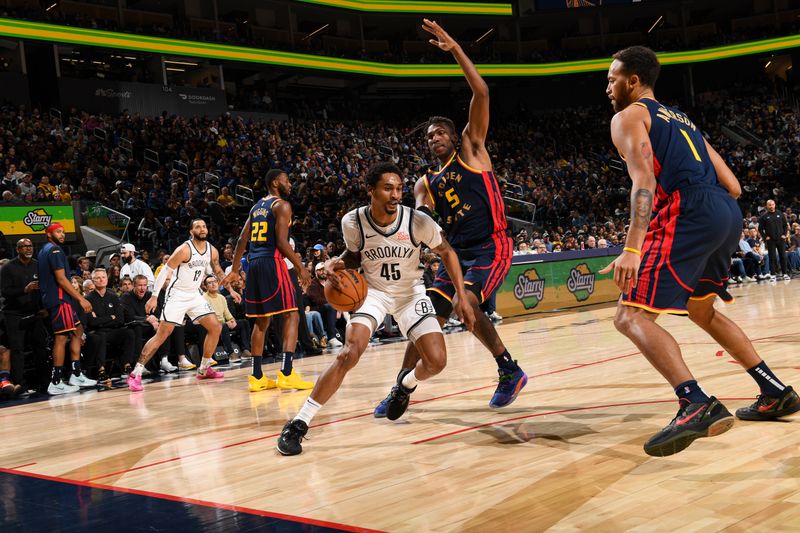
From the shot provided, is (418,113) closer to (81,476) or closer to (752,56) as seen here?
(752,56)

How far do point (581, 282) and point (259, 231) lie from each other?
10.1 m

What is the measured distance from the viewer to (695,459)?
371 cm

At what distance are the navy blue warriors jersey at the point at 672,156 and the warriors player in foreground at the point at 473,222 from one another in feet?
5.97

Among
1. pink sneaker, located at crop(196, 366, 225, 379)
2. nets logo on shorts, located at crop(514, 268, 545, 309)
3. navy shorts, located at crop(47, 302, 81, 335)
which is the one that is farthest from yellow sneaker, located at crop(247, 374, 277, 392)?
nets logo on shorts, located at crop(514, 268, 545, 309)

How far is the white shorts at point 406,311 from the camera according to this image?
5.00m

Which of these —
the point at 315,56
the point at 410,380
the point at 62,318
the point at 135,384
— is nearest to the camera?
the point at 410,380

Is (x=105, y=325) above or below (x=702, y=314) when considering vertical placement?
below

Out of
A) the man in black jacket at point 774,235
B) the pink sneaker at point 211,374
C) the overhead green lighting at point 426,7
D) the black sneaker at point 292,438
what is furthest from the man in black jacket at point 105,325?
the overhead green lighting at point 426,7

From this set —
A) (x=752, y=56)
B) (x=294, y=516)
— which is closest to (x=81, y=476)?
(x=294, y=516)

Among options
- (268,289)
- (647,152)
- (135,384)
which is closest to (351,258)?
(647,152)

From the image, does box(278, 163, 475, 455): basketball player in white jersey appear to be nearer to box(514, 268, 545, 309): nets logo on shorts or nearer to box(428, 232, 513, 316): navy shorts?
box(428, 232, 513, 316): navy shorts

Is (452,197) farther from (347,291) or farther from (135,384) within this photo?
(135,384)

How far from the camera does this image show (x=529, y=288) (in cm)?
1572

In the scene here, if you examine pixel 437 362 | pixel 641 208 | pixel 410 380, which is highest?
pixel 641 208
